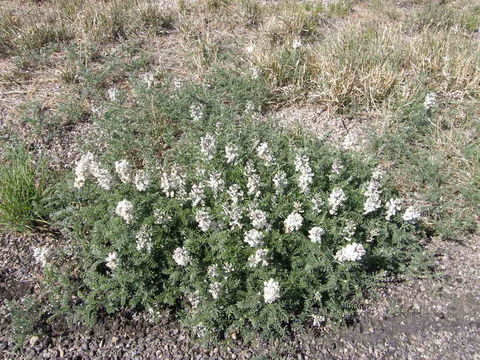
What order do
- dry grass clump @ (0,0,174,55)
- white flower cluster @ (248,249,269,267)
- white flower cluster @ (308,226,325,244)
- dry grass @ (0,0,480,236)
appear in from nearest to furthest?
white flower cluster @ (248,249,269,267) → white flower cluster @ (308,226,325,244) → dry grass @ (0,0,480,236) → dry grass clump @ (0,0,174,55)

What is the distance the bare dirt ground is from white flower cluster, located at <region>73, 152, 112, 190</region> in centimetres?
83

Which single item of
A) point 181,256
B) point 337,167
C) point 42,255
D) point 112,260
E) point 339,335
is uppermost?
point 337,167

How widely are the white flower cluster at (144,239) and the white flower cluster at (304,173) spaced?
1227mm

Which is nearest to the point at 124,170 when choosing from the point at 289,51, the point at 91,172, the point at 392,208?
the point at 91,172

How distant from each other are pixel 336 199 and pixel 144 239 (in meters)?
1.47

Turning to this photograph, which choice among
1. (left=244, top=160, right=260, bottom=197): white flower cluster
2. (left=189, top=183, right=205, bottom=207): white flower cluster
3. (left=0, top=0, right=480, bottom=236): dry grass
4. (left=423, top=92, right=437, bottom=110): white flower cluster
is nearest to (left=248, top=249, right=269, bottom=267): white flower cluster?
(left=244, top=160, right=260, bottom=197): white flower cluster

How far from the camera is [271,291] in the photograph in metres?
3.10

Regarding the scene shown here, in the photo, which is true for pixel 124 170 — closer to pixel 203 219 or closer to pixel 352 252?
pixel 203 219

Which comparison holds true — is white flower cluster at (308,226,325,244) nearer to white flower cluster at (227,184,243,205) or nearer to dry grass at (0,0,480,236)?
white flower cluster at (227,184,243,205)

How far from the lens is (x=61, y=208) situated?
12.9 feet

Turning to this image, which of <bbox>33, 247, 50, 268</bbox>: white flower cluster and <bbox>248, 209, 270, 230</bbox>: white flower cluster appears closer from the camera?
<bbox>248, 209, 270, 230</bbox>: white flower cluster

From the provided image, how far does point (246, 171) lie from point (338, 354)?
4.99 ft

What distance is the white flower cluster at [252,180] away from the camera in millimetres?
3559

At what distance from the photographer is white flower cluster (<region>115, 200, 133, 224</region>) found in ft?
10.7
